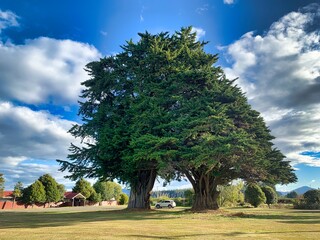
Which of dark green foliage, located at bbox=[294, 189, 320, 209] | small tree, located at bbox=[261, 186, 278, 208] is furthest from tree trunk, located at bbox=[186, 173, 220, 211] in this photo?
small tree, located at bbox=[261, 186, 278, 208]

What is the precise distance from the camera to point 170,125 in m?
27.3

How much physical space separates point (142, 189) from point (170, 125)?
38.6 feet

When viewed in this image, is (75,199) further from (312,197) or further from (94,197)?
(312,197)

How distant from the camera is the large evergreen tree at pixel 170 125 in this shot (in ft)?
86.6

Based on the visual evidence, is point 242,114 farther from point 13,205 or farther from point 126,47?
point 13,205

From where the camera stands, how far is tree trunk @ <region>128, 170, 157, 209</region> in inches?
1389

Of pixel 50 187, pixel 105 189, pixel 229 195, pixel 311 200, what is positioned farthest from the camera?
pixel 105 189

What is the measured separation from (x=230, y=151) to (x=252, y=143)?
406 cm

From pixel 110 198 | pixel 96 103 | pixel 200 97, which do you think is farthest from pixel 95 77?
pixel 110 198

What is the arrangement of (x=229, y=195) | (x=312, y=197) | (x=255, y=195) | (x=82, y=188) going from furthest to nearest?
(x=82, y=188) < (x=229, y=195) < (x=255, y=195) < (x=312, y=197)

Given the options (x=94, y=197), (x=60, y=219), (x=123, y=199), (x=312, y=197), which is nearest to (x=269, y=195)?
(x=312, y=197)

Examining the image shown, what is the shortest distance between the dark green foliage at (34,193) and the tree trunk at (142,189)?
110 ft

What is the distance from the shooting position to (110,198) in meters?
90.0

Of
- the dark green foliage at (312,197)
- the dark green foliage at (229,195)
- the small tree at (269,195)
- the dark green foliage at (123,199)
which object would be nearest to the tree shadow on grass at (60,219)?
the dark green foliage at (312,197)
